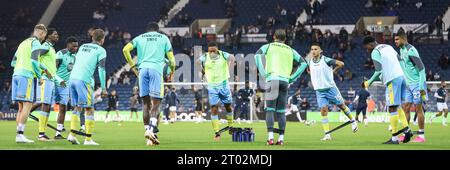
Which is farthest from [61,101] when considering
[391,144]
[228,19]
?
[228,19]

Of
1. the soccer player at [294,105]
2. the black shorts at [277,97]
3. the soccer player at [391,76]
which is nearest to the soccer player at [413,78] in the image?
the soccer player at [391,76]

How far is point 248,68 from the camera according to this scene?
4500 centimetres

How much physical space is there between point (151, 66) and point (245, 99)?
903 inches

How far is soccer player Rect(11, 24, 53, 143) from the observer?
16.7m

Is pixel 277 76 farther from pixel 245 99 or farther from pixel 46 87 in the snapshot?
pixel 245 99

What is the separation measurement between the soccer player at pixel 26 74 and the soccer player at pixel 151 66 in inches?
92.7

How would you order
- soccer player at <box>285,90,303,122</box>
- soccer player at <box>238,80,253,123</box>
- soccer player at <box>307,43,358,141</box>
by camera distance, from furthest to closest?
soccer player at <box>285,90,303,122</box> → soccer player at <box>238,80,253,123</box> → soccer player at <box>307,43,358,141</box>

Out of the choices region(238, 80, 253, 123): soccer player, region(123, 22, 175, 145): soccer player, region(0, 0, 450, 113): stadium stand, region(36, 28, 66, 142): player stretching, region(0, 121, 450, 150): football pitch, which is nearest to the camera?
A: region(0, 121, 450, 150): football pitch

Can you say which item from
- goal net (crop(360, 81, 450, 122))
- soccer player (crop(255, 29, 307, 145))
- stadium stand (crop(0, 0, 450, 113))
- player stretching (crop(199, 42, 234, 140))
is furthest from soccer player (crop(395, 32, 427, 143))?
stadium stand (crop(0, 0, 450, 113))

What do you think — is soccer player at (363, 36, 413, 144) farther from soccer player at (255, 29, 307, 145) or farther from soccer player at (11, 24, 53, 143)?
soccer player at (11, 24, 53, 143)

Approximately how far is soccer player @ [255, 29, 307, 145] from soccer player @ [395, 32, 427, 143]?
11.0 feet

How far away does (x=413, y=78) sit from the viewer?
18.4 m
